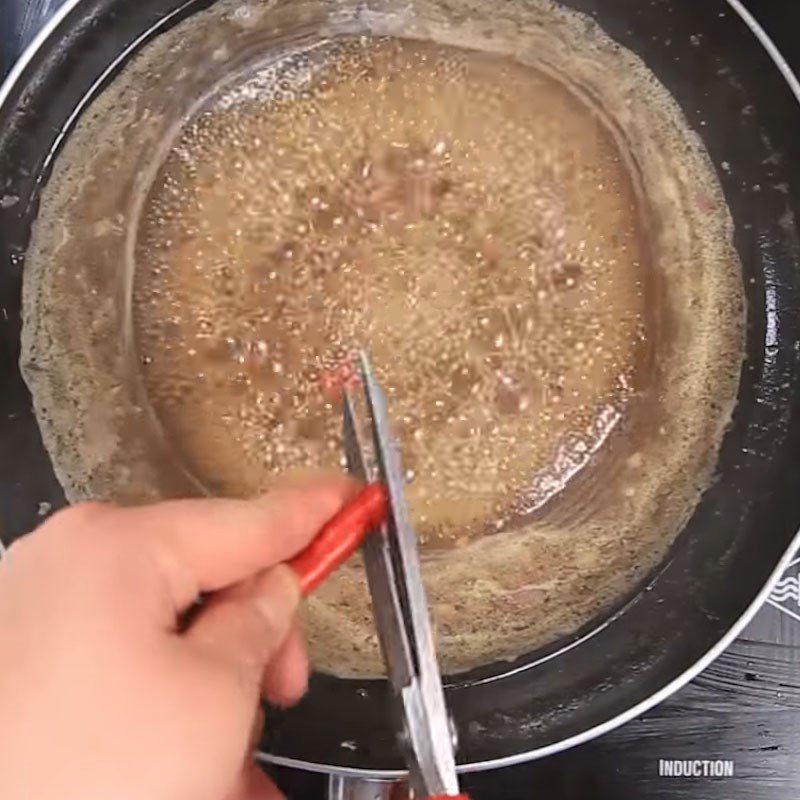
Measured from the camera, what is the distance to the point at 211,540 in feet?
1.47

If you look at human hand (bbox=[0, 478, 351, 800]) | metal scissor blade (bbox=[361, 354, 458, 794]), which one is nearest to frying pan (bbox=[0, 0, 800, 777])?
metal scissor blade (bbox=[361, 354, 458, 794])

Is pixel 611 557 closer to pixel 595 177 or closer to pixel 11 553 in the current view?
pixel 595 177

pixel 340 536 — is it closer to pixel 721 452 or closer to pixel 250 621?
pixel 250 621

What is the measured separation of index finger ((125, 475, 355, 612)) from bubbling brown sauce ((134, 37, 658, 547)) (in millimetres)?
284

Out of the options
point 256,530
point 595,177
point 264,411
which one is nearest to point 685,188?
point 595,177

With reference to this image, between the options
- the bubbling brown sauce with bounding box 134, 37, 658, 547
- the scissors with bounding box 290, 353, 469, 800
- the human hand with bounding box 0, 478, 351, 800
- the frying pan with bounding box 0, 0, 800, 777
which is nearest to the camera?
the human hand with bounding box 0, 478, 351, 800

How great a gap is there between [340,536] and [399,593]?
48 mm

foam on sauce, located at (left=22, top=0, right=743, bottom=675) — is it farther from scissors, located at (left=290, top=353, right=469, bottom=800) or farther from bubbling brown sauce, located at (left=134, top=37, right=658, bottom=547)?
scissors, located at (left=290, top=353, right=469, bottom=800)

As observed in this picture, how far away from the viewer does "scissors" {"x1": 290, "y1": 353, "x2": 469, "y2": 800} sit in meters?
0.51

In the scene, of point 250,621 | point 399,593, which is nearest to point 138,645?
point 250,621

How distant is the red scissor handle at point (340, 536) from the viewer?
0.49 m

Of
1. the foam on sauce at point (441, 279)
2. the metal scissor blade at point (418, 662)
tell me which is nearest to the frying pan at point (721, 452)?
the foam on sauce at point (441, 279)

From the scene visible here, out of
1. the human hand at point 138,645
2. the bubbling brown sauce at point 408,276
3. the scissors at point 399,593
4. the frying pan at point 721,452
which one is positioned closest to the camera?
the human hand at point 138,645

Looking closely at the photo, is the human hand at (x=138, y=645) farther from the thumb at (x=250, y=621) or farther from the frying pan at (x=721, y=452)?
the frying pan at (x=721, y=452)
